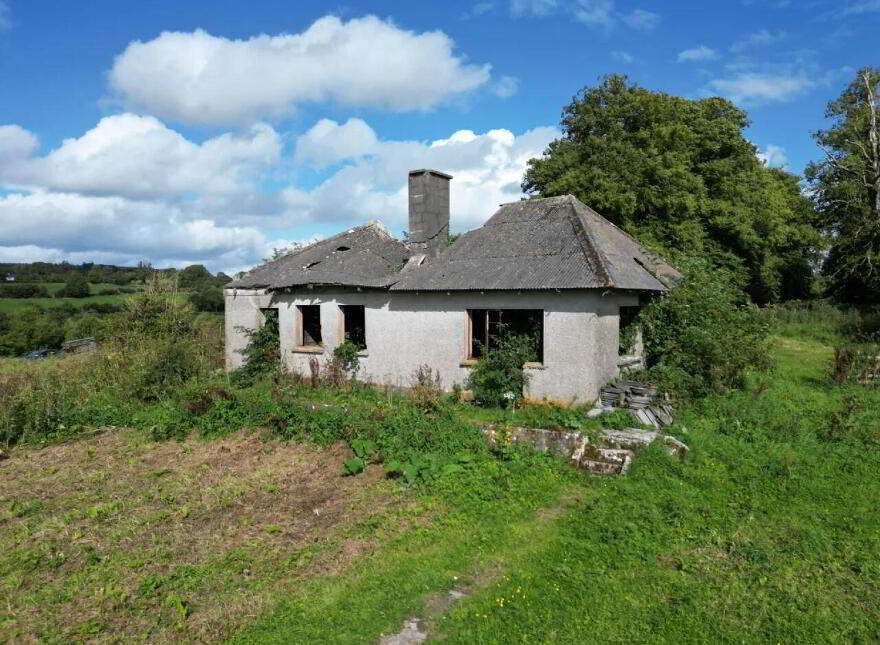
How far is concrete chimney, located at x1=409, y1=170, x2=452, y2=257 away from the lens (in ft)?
51.8

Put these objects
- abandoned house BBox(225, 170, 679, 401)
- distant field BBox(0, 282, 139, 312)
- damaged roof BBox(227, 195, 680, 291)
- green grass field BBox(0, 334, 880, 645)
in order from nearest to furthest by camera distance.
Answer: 1. green grass field BBox(0, 334, 880, 645)
2. abandoned house BBox(225, 170, 679, 401)
3. damaged roof BBox(227, 195, 680, 291)
4. distant field BBox(0, 282, 139, 312)

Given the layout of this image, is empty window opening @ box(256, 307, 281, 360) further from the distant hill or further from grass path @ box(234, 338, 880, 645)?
the distant hill

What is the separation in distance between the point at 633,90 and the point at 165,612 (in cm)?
2795

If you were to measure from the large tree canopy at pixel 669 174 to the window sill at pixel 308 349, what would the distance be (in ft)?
46.5

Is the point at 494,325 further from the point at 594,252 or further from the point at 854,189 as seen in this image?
the point at 854,189

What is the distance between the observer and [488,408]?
12.3 metres

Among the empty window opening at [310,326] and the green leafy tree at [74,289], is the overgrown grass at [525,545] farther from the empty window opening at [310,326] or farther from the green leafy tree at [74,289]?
the green leafy tree at [74,289]

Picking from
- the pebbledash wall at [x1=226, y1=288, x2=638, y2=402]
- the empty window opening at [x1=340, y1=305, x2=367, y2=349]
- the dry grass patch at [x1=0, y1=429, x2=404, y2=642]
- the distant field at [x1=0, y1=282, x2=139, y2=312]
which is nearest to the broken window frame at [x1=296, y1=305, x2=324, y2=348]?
the pebbledash wall at [x1=226, y1=288, x2=638, y2=402]

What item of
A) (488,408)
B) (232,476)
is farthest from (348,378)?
(232,476)

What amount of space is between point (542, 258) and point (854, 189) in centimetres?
2675

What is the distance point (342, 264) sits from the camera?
16219 millimetres

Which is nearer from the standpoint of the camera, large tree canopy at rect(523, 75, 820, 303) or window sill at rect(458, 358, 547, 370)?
window sill at rect(458, 358, 547, 370)

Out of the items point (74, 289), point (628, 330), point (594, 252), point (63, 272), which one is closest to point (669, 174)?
point (628, 330)

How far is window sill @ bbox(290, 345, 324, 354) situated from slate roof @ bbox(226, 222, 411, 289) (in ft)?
5.90
